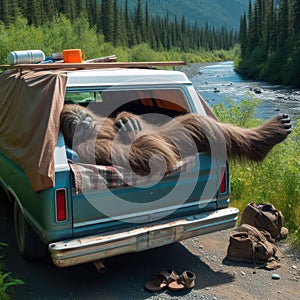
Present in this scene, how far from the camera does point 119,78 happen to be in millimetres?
4535

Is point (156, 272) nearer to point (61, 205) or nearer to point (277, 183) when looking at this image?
point (61, 205)

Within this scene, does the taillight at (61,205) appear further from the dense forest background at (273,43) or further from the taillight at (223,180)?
the dense forest background at (273,43)

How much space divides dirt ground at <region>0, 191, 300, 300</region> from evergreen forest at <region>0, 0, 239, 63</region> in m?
23.8

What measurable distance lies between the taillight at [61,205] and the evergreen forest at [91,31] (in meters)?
24.3

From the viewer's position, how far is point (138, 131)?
4.27m

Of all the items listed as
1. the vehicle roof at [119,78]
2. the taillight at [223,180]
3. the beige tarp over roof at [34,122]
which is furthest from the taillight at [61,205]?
the taillight at [223,180]

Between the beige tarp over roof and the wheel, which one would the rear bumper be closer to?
the beige tarp over roof

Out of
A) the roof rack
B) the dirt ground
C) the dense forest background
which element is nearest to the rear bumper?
the dirt ground

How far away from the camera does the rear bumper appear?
11.8 feet

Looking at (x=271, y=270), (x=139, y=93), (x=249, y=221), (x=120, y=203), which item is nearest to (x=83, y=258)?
(x=120, y=203)

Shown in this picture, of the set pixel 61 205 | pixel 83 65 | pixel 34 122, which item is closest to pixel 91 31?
pixel 83 65

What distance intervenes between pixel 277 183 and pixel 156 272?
2.67 meters

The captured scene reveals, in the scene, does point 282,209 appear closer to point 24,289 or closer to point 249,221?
point 249,221

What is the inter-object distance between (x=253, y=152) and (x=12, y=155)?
8.37ft
